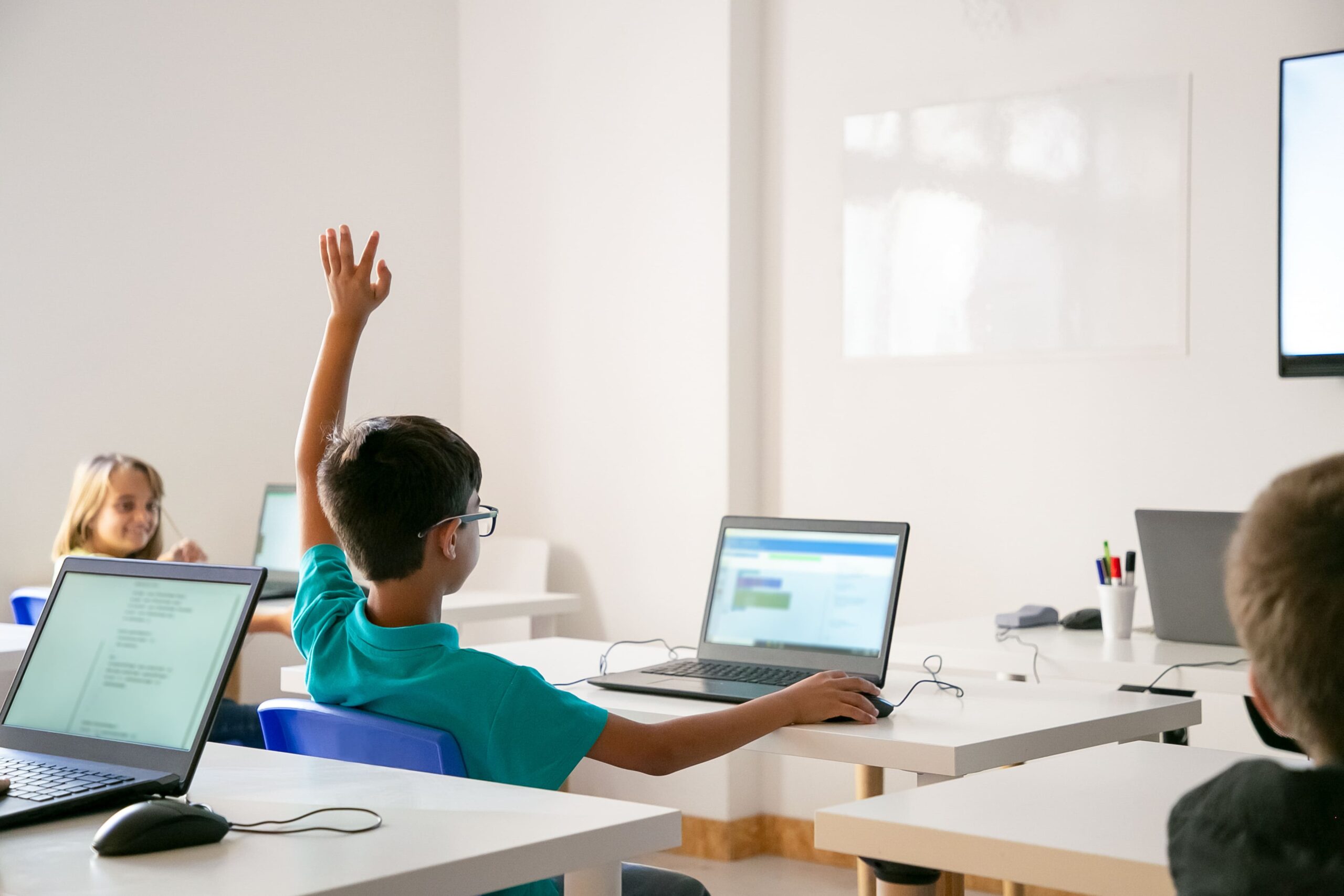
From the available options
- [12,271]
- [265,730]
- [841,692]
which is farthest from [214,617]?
[12,271]

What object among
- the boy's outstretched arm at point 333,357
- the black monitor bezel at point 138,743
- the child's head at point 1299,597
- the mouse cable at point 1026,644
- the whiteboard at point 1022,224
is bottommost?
the mouse cable at point 1026,644

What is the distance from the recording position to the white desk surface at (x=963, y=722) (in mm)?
1824

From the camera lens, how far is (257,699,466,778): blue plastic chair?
63.3 inches

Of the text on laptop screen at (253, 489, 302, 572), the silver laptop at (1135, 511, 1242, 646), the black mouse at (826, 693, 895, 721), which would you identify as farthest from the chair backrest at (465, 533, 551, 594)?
the black mouse at (826, 693, 895, 721)

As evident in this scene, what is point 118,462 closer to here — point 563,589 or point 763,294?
point 563,589

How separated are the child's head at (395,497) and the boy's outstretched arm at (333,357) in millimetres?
243

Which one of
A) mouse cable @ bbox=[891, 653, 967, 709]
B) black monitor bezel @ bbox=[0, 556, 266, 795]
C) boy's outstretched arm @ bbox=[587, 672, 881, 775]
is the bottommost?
mouse cable @ bbox=[891, 653, 967, 709]

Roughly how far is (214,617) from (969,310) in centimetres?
273

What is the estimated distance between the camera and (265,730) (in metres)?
1.83

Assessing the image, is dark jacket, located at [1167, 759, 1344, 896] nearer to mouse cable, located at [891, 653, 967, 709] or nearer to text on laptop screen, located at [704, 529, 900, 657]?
mouse cable, located at [891, 653, 967, 709]

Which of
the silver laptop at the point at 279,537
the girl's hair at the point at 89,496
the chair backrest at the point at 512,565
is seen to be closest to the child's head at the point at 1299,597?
the girl's hair at the point at 89,496

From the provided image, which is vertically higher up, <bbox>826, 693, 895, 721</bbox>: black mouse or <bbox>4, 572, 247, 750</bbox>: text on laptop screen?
<bbox>4, 572, 247, 750</bbox>: text on laptop screen

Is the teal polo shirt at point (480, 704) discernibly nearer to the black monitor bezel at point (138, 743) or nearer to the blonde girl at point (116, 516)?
the black monitor bezel at point (138, 743)

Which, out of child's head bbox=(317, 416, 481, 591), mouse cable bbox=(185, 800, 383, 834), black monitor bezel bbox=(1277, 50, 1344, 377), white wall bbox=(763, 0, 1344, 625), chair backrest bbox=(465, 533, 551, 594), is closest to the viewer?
mouse cable bbox=(185, 800, 383, 834)
